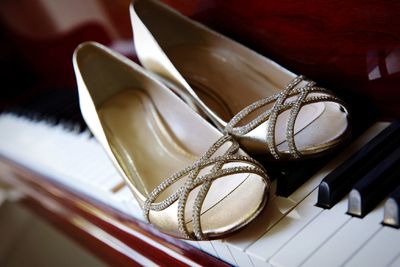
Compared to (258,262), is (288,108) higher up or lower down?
higher up

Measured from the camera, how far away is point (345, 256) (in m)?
0.48

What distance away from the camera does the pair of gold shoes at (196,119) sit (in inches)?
23.5

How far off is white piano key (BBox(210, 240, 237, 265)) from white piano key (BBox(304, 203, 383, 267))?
127mm

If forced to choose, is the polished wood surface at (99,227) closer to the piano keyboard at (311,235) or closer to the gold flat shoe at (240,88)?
the piano keyboard at (311,235)

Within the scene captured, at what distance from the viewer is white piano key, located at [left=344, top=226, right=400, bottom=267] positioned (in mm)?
450

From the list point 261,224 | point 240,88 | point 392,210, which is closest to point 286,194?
point 261,224

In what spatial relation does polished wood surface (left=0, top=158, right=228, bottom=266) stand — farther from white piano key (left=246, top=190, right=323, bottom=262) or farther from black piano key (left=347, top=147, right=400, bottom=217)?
black piano key (left=347, top=147, right=400, bottom=217)

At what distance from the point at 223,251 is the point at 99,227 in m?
0.47

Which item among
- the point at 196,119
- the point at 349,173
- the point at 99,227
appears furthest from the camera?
the point at 99,227

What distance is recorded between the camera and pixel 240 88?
0.83 meters

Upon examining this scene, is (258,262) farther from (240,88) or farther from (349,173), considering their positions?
(240,88)

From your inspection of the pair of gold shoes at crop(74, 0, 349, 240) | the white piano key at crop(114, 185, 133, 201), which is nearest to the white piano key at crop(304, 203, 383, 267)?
the pair of gold shoes at crop(74, 0, 349, 240)

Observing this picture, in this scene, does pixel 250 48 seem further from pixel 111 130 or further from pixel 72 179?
pixel 72 179

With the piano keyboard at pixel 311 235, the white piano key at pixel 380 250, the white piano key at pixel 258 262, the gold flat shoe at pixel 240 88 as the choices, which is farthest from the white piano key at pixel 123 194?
the white piano key at pixel 380 250
